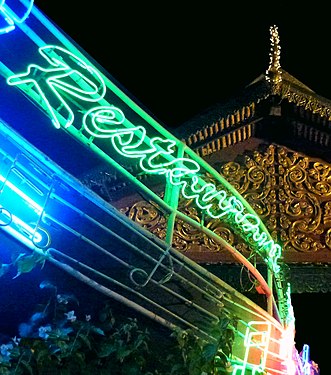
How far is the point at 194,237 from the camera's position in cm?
688

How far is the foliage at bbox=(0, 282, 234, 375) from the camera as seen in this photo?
9.48 feet

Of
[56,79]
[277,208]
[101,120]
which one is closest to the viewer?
[56,79]

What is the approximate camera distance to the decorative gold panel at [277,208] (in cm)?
679

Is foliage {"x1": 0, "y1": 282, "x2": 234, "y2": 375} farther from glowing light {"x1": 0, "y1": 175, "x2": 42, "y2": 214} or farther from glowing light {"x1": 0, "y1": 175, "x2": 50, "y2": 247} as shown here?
glowing light {"x1": 0, "y1": 175, "x2": 42, "y2": 214}

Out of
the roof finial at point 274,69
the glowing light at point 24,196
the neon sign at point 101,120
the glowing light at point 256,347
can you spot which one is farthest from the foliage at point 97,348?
the roof finial at point 274,69

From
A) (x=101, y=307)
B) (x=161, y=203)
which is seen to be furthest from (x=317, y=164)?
(x=101, y=307)

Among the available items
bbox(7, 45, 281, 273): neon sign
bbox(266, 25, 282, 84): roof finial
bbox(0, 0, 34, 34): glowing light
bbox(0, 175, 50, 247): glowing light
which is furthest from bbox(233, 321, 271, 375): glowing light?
bbox(266, 25, 282, 84): roof finial

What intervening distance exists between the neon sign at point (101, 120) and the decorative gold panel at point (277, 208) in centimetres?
157

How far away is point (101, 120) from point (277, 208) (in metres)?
3.85

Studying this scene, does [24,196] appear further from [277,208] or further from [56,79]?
[277,208]

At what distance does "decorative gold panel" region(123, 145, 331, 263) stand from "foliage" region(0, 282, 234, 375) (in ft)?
10.00

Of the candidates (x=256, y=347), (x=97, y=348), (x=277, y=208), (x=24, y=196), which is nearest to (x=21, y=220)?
(x=24, y=196)

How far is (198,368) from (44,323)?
99cm

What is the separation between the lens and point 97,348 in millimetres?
3223
